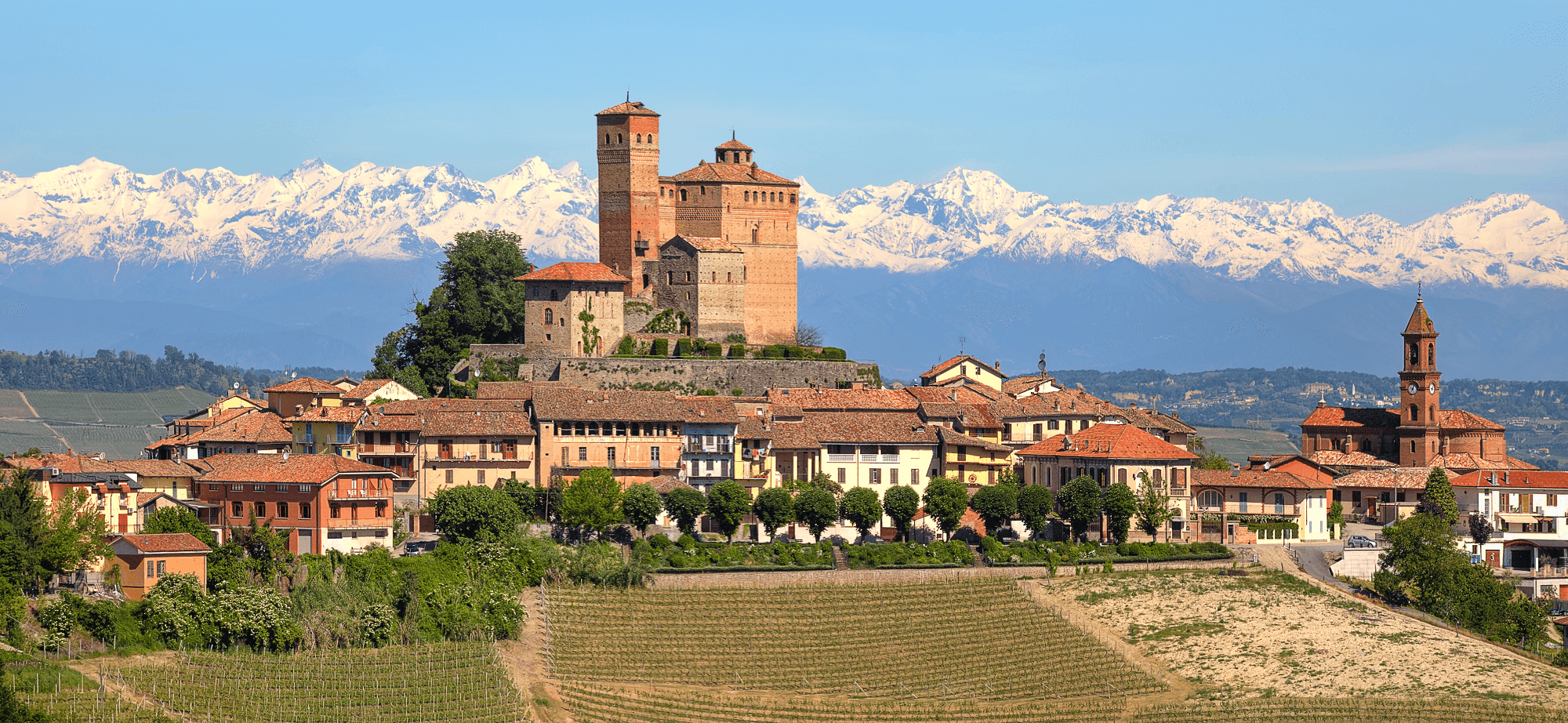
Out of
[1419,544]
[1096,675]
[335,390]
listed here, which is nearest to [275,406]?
[335,390]

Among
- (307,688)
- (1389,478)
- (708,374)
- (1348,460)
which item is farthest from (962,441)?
(307,688)

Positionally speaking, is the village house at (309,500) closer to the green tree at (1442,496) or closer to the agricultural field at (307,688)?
the agricultural field at (307,688)

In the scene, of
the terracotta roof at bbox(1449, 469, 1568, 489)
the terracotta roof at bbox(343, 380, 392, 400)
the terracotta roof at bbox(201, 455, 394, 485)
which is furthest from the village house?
the terracotta roof at bbox(1449, 469, 1568, 489)

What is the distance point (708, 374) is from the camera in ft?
338

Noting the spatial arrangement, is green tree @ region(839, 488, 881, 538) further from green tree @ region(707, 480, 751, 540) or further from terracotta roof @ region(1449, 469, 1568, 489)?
terracotta roof @ region(1449, 469, 1568, 489)

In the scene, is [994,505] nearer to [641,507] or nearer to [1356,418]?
[641,507]

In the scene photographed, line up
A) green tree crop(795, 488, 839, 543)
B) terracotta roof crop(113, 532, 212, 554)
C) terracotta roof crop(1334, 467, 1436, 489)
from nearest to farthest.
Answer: terracotta roof crop(113, 532, 212, 554), green tree crop(795, 488, 839, 543), terracotta roof crop(1334, 467, 1436, 489)

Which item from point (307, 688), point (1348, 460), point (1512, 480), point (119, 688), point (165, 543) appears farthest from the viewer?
point (1348, 460)

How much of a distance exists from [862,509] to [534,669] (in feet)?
74.4

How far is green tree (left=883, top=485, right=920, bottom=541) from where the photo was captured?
89.0 metres

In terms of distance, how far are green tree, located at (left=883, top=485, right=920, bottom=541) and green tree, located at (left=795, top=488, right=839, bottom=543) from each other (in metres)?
2.89

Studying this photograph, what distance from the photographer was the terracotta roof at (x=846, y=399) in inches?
3910

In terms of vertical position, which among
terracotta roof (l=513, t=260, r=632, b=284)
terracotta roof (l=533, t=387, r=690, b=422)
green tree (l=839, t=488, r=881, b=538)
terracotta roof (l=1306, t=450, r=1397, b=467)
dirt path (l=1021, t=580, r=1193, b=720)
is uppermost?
terracotta roof (l=513, t=260, r=632, b=284)

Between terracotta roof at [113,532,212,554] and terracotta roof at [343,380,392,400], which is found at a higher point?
terracotta roof at [343,380,392,400]
